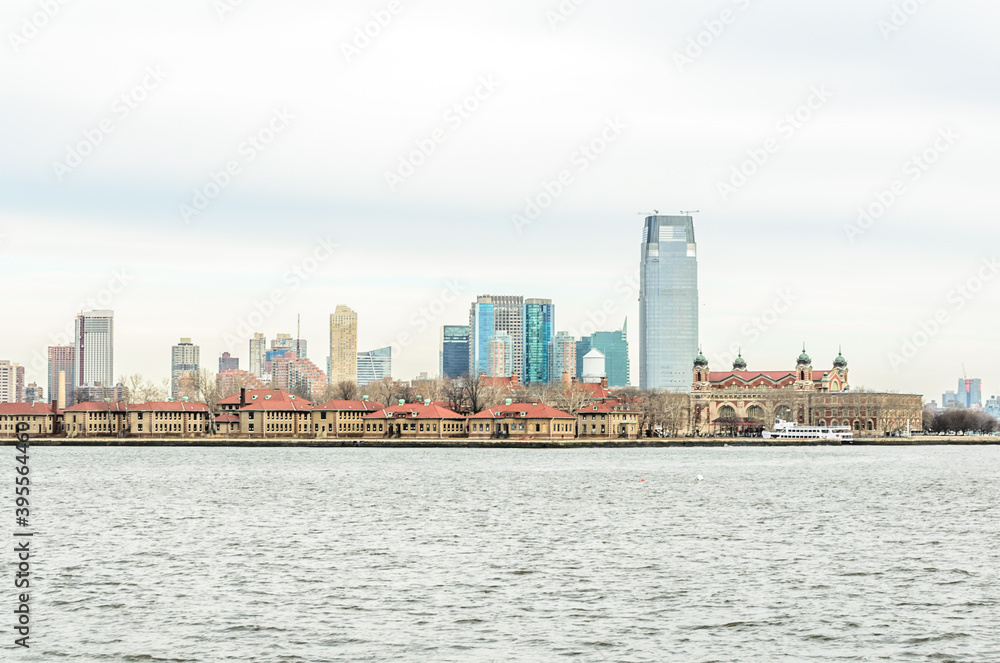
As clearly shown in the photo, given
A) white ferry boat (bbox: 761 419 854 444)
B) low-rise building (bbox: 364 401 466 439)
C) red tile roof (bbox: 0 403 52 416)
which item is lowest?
white ferry boat (bbox: 761 419 854 444)

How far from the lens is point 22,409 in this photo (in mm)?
156750

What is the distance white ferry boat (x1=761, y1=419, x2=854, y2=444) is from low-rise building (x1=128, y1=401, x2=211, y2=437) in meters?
75.6

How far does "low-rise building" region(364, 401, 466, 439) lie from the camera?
146 m

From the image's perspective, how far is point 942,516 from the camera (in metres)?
51.3

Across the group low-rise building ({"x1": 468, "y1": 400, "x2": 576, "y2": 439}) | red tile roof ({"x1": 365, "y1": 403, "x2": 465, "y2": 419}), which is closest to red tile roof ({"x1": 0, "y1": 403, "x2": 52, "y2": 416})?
red tile roof ({"x1": 365, "y1": 403, "x2": 465, "y2": 419})

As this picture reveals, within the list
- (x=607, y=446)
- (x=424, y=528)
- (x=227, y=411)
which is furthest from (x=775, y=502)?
(x=227, y=411)

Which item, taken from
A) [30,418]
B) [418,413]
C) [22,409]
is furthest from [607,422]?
[22,409]

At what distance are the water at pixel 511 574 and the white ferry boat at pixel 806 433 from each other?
111m

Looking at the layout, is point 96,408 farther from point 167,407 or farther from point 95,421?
point 167,407

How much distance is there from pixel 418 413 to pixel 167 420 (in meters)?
29.9

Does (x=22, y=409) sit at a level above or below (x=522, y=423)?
above

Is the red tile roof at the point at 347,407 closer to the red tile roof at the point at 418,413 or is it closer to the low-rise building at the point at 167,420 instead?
the red tile roof at the point at 418,413

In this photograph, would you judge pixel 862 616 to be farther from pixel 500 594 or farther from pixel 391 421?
pixel 391 421

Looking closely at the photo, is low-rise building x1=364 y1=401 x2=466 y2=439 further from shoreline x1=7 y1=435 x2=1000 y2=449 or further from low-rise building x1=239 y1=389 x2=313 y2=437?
low-rise building x1=239 y1=389 x2=313 y2=437
